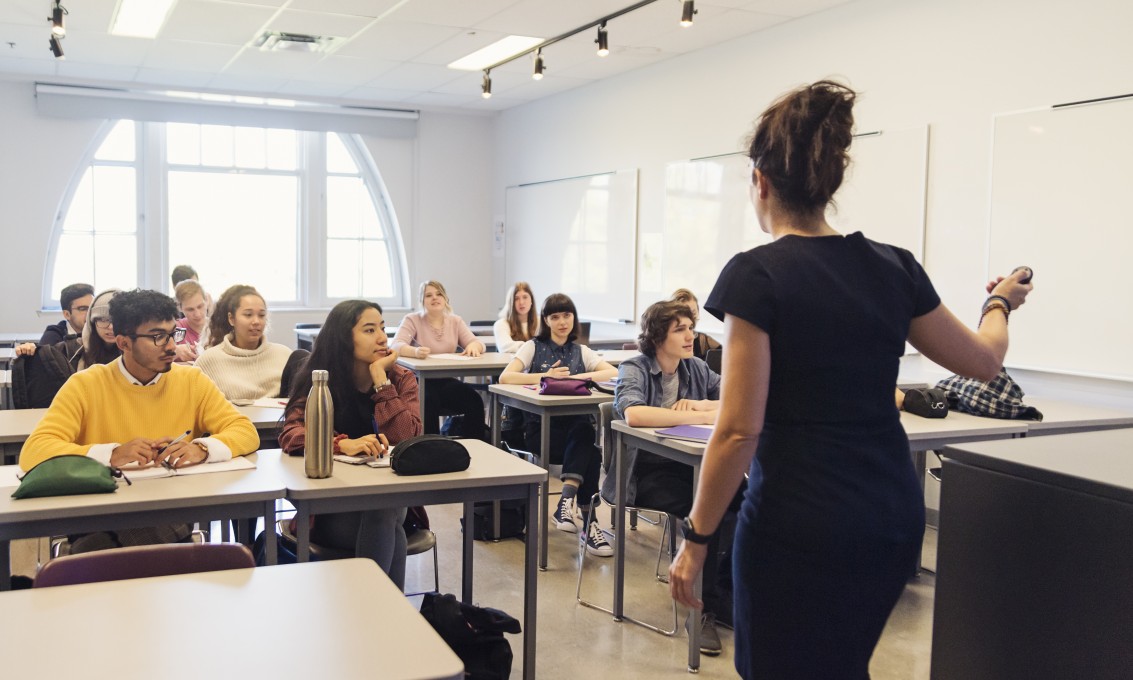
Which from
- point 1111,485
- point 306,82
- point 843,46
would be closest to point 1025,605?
point 1111,485

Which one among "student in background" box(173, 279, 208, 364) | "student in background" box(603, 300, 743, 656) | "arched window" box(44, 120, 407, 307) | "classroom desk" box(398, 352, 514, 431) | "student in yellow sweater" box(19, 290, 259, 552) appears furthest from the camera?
"arched window" box(44, 120, 407, 307)

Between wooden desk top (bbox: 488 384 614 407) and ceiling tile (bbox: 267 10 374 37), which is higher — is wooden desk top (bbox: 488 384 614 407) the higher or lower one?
the lower one

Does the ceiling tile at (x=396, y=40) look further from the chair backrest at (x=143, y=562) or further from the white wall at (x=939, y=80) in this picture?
the chair backrest at (x=143, y=562)

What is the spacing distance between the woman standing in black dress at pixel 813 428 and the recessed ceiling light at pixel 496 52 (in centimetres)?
555

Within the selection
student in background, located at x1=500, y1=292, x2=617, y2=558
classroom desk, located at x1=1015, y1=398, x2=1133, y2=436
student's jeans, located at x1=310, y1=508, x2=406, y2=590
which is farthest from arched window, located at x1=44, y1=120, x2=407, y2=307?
classroom desk, located at x1=1015, y1=398, x2=1133, y2=436

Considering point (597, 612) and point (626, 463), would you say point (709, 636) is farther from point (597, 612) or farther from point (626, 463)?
point (626, 463)

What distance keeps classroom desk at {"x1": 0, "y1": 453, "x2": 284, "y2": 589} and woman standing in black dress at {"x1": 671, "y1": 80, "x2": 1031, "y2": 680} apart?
4.52 ft

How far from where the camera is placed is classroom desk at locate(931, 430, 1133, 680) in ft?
3.90

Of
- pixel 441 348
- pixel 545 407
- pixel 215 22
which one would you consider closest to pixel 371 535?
pixel 545 407

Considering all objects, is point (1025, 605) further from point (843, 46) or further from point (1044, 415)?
point (843, 46)

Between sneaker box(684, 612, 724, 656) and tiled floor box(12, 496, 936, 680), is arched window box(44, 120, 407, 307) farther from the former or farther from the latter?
sneaker box(684, 612, 724, 656)

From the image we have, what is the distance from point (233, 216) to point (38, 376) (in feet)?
18.5

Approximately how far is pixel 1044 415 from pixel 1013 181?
4.34 feet

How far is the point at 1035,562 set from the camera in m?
1.29
